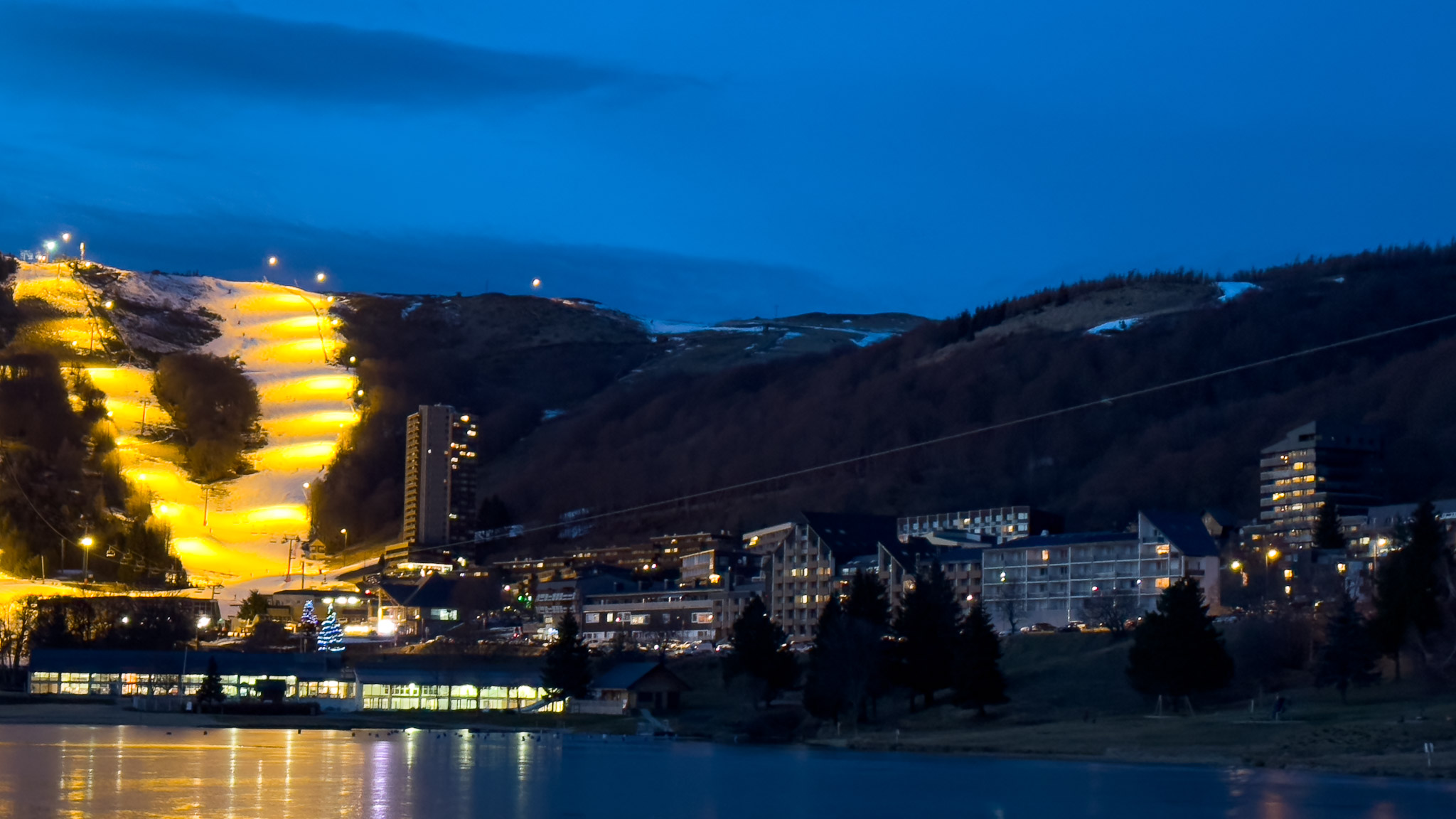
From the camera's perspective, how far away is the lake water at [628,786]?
121 feet

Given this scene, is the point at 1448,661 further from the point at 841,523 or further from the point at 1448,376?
the point at 1448,376

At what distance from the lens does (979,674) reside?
65.1 metres

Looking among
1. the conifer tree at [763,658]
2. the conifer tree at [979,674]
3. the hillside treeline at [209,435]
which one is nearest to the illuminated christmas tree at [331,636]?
the conifer tree at [763,658]

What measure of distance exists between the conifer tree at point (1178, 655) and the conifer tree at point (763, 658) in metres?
17.5

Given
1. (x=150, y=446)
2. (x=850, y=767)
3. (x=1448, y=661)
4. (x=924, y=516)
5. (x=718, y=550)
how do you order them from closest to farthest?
(x=850, y=767) → (x=1448, y=661) → (x=718, y=550) → (x=924, y=516) → (x=150, y=446)

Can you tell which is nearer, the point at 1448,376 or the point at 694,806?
the point at 694,806

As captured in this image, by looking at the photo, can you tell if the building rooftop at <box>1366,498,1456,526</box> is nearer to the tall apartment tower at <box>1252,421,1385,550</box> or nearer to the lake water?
the tall apartment tower at <box>1252,421,1385,550</box>

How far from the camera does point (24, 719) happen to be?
77312mm

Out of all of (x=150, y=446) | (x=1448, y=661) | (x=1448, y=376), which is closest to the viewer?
(x=1448, y=661)

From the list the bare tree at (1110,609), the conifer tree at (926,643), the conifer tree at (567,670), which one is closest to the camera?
the conifer tree at (926,643)

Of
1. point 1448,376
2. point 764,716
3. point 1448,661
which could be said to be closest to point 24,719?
point 764,716

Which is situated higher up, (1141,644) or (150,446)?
(150,446)

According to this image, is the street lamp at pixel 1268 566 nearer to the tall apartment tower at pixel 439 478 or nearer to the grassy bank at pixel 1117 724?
the grassy bank at pixel 1117 724

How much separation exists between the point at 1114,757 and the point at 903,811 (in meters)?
18.4
